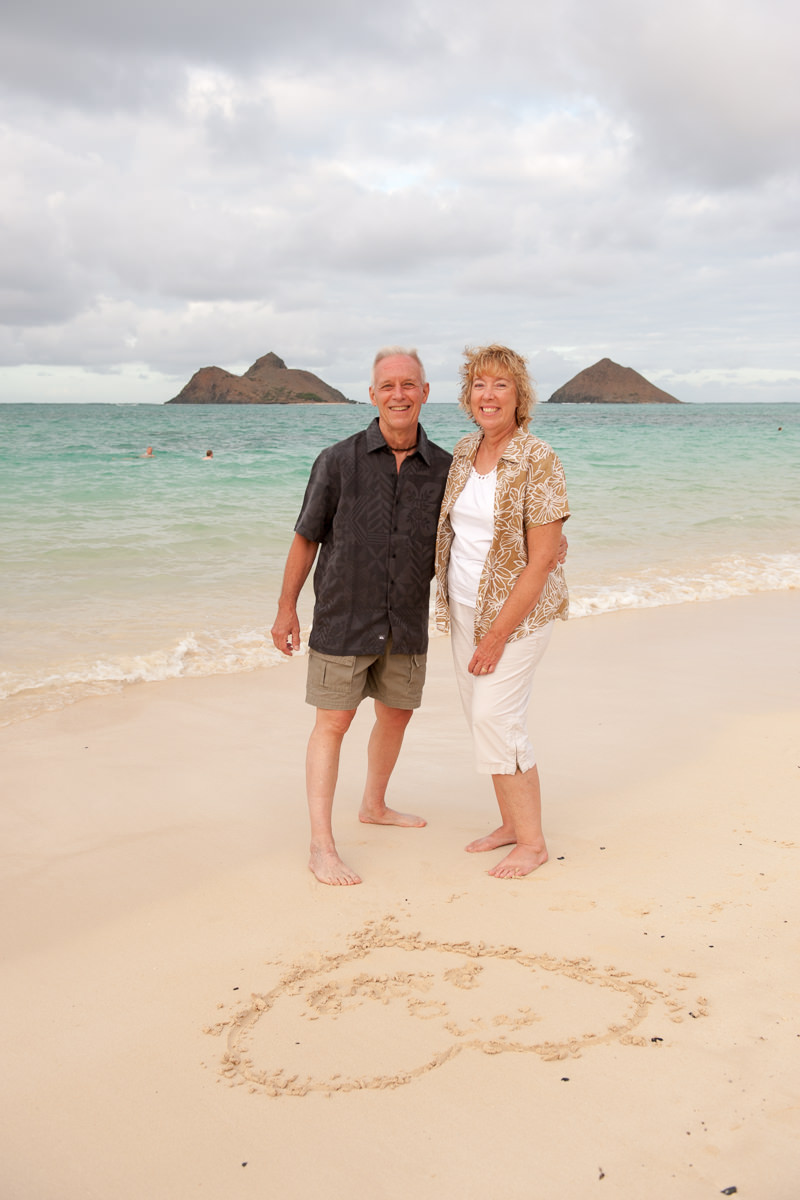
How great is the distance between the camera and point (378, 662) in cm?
348

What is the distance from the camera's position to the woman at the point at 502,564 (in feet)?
9.98

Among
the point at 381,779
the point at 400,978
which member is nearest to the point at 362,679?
the point at 381,779

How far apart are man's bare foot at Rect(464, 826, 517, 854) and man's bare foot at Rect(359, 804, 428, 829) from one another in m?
0.28

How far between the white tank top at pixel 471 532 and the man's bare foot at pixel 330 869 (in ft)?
3.53

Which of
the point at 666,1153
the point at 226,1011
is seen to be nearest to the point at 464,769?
the point at 226,1011

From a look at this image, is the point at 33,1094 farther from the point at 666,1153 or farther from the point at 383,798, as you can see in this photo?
the point at 383,798

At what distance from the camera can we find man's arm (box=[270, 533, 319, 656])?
11.0 ft

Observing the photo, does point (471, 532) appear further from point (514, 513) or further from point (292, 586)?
point (292, 586)

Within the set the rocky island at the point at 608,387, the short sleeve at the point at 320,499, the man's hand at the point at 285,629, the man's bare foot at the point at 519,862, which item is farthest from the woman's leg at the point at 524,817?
the rocky island at the point at 608,387

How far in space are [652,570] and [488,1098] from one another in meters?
8.43

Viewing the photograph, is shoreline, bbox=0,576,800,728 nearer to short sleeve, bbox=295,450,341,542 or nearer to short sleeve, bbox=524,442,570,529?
short sleeve, bbox=295,450,341,542

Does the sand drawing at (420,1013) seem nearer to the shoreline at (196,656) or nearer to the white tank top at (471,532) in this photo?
the white tank top at (471,532)

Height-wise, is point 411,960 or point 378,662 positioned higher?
point 378,662

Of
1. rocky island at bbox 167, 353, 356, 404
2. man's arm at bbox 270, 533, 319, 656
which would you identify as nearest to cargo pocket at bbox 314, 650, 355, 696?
man's arm at bbox 270, 533, 319, 656
